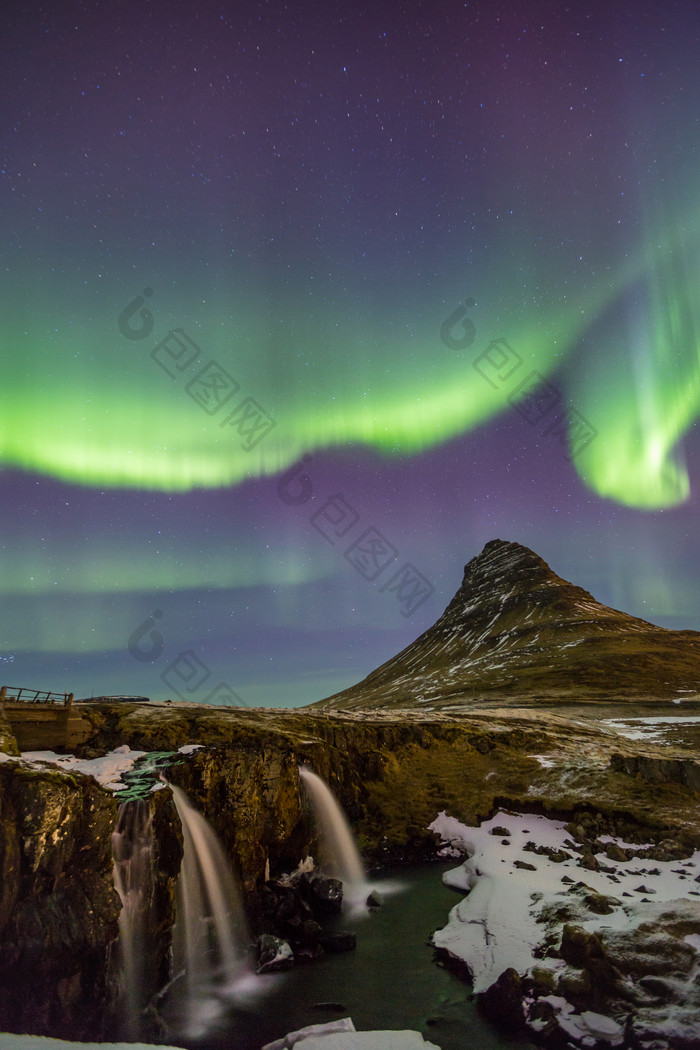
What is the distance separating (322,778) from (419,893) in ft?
36.8

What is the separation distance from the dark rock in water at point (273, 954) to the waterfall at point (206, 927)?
1.78 feet

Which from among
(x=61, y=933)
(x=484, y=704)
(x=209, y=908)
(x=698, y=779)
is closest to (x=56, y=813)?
(x=61, y=933)

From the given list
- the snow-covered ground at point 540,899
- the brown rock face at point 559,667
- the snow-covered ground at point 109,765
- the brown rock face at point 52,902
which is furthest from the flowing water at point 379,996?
the brown rock face at point 559,667

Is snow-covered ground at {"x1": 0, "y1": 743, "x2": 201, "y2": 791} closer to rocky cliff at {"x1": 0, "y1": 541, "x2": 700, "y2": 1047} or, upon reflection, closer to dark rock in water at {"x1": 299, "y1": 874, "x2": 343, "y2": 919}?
rocky cliff at {"x1": 0, "y1": 541, "x2": 700, "y2": 1047}

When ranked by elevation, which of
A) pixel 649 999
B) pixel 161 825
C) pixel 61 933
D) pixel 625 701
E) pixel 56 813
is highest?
pixel 56 813

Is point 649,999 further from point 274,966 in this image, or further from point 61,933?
point 61,933

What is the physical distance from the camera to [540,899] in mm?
21578

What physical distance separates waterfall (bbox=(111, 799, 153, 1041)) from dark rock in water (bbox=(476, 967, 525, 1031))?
10672mm

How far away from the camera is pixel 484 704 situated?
11206cm

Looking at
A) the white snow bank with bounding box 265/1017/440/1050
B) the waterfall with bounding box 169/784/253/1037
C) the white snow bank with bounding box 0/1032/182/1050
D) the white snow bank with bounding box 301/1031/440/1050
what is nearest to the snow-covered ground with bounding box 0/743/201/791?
the waterfall with bounding box 169/784/253/1037

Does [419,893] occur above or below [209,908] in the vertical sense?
below

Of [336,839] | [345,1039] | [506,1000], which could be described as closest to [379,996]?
[345,1039]

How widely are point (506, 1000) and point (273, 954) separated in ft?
29.9

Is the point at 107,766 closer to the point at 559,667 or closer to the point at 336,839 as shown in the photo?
the point at 336,839
